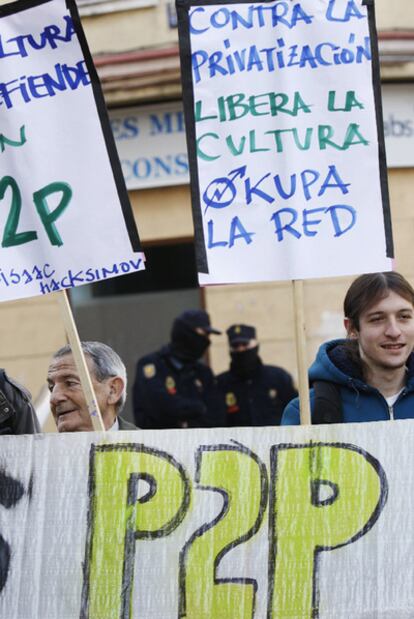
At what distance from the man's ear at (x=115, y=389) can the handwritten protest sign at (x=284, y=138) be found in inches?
27.9

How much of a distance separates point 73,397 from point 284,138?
106 cm

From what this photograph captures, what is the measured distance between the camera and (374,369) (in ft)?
12.5

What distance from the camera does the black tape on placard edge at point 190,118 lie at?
357 centimetres

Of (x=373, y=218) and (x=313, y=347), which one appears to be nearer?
(x=373, y=218)

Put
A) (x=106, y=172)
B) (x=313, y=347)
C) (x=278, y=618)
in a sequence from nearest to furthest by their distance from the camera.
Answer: (x=278, y=618)
(x=106, y=172)
(x=313, y=347)

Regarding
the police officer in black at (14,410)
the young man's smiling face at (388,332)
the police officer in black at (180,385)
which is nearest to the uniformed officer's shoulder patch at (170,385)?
the police officer in black at (180,385)

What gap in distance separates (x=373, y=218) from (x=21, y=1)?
1136 millimetres

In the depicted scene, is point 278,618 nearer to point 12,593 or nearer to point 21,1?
point 12,593

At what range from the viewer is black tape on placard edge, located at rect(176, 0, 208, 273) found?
11.7 ft

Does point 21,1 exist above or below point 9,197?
above

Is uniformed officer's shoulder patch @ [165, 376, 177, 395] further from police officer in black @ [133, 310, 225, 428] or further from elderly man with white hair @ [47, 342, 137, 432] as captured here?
elderly man with white hair @ [47, 342, 137, 432]

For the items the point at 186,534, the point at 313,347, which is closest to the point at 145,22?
the point at 313,347

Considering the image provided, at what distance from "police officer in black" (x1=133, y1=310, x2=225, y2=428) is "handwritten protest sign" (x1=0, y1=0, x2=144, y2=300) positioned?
3.50 meters

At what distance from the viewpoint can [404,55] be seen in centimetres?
990
